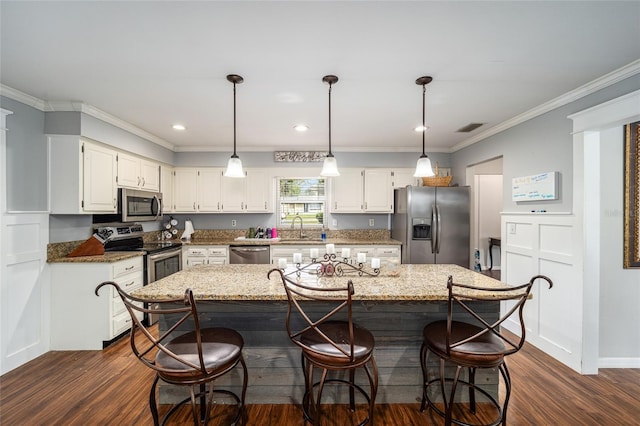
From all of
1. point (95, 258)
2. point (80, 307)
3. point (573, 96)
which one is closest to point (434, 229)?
point (573, 96)

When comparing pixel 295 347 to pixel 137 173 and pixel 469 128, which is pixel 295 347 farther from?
pixel 469 128

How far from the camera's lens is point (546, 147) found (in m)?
2.80

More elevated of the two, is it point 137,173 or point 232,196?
point 137,173

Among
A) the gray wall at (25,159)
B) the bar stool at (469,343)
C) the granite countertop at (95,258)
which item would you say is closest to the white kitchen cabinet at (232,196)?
the granite countertop at (95,258)

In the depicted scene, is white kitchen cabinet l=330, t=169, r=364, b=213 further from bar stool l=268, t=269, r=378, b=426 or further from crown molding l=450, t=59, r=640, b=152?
bar stool l=268, t=269, r=378, b=426

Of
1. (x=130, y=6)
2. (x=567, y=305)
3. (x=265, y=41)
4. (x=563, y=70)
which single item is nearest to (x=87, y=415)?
(x=130, y=6)

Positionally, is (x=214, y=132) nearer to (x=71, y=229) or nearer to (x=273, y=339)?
(x=71, y=229)

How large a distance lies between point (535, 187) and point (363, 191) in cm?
235

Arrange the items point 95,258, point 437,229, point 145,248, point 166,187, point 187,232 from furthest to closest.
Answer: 1. point 187,232
2. point 166,187
3. point 437,229
4. point 145,248
5. point 95,258

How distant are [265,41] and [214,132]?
7.84 ft

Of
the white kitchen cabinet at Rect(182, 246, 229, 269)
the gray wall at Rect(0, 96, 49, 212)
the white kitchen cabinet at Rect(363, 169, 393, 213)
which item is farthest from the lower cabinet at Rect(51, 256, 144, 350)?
the white kitchen cabinet at Rect(363, 169, 393, 213)

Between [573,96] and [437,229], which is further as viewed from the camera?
[437,229]

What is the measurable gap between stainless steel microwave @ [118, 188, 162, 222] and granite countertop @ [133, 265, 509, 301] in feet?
5.91

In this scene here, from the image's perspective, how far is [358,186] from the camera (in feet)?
15.3
